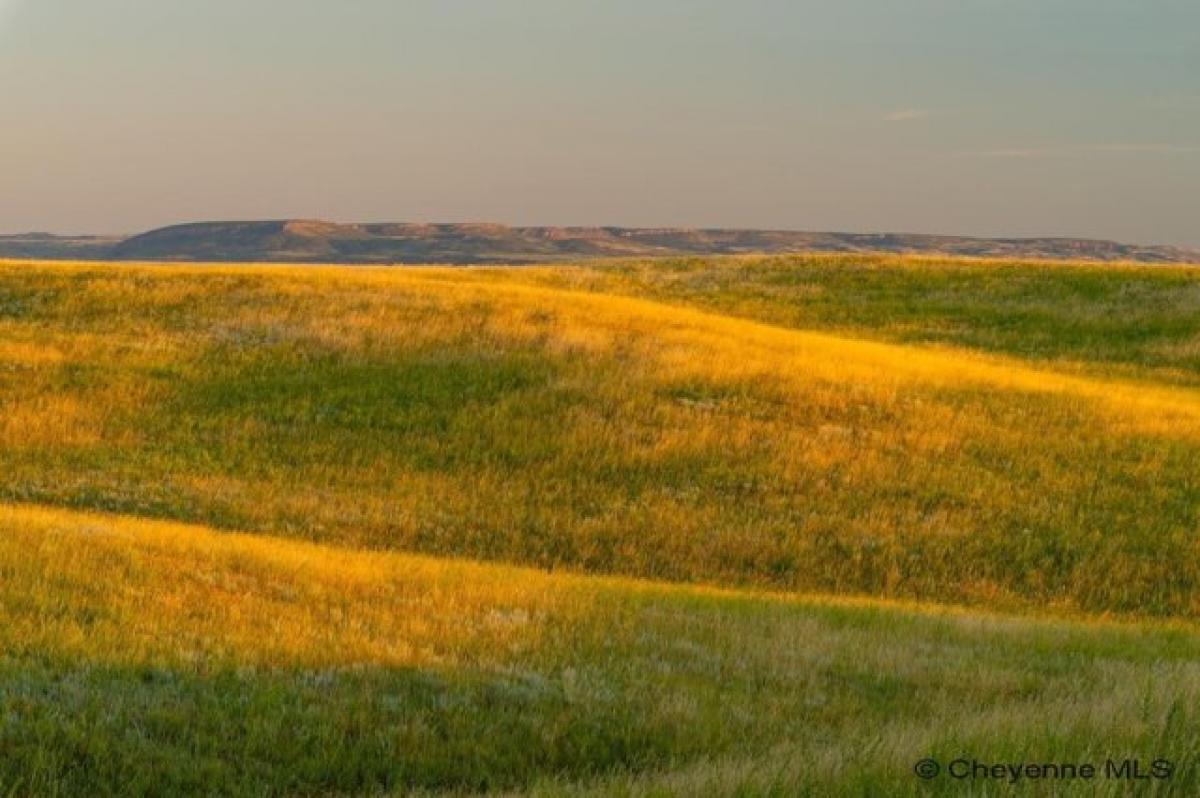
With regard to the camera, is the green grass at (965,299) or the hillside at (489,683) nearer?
the hillside at (489,683)

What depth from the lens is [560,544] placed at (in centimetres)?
1947

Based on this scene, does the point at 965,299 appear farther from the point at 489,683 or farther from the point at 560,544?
the point at 489,683

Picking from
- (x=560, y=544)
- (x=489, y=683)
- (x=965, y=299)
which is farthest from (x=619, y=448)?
(x=965, y=299)

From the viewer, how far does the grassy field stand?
7602 millimetres

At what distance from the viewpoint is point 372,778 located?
728cm

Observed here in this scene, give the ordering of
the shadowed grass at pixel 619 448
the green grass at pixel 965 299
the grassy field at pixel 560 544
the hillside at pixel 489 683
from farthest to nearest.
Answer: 1. the green grass at pixel 965 299
2. the shadowed grass at pixel 619 448
3. the grassy field at pixel 560 544
4. the hillside at pixel 489 683

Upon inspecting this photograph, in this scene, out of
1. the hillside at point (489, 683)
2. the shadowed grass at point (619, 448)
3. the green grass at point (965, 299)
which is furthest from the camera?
the green grass at point (965, 299)

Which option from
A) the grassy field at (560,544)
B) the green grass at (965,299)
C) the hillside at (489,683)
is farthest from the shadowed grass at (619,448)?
the green grass at (965,299)

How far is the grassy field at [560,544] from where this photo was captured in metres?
7.60

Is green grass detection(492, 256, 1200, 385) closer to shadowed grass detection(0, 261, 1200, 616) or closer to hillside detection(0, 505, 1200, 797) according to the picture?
shadowed grass detection(0, 261, 1200, 616)

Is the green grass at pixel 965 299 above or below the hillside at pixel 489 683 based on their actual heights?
above

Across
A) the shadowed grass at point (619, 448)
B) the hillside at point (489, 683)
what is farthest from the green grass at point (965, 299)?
the hillside at point (489, 683)

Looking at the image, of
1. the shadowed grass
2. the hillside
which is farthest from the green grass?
the hillside

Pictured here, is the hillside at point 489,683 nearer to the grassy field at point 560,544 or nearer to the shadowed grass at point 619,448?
the grassy field at point 560,544
